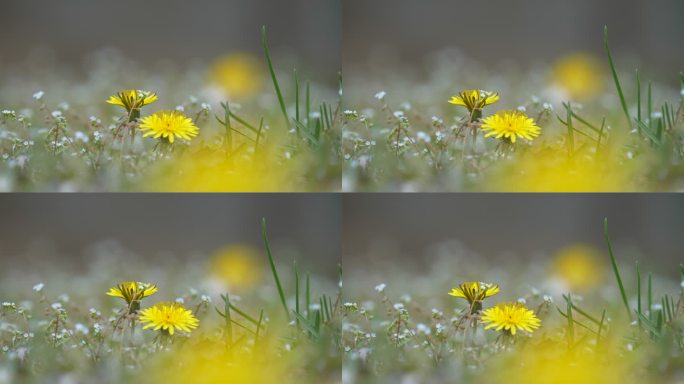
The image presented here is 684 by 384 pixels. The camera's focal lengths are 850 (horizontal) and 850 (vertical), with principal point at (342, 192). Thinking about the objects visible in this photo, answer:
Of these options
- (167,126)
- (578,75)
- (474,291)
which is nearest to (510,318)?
(474,291)

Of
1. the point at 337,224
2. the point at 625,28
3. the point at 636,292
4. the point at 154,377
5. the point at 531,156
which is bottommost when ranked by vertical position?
the point at 154,377

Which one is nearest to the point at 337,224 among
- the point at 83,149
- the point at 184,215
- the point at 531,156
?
the point at 184,215

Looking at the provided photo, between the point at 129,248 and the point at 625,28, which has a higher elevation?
the point at 625,28

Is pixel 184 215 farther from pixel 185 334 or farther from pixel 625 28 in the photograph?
pixel 625 28

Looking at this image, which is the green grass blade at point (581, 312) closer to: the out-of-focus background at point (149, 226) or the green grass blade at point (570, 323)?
the green grass blade at point (570, 323)

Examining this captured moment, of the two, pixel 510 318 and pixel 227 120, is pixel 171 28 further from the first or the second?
pixel 510 318

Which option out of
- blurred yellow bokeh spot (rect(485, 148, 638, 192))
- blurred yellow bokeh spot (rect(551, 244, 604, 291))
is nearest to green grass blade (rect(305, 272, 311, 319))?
blurred yellow bokeh spot (rect(485, 148, 638, 192))
